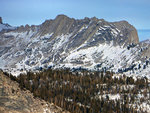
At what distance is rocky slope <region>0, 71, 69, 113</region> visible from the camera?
4706 cm

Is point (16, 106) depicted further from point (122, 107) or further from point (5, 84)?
point (122, 107)

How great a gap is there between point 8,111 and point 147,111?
169711 mm

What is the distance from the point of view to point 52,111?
53.5 m

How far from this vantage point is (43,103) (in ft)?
181

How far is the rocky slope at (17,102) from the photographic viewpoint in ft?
154

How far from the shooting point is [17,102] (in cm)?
Answer: 4984

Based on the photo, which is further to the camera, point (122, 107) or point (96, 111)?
point (122, 107)

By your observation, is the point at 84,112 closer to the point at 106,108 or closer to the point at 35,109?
the point at 106,108

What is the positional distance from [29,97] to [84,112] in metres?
114

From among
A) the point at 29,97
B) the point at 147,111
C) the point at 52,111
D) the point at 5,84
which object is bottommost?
the point at 147,111

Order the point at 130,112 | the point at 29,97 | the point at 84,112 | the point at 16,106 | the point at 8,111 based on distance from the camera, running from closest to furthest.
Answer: the point at 8,111
the point at 16,106
the point at 29,97
the point at 84,112
the point at 130,112

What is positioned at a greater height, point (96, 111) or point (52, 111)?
point (52, 111)

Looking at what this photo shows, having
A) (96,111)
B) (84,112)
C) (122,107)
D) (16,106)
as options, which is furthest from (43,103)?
(122,107)

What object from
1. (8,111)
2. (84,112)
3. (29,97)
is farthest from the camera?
(84,112)
